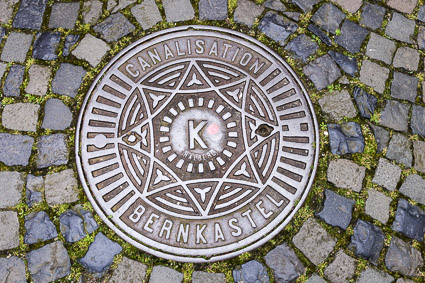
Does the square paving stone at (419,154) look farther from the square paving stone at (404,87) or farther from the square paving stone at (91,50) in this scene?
the square paving stone at (91,50)

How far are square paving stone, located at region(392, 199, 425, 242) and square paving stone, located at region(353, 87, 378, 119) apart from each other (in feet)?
2.12

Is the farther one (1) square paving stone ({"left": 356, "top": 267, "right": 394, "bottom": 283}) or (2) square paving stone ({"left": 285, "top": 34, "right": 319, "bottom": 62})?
(2) square paving stone ({"left": 285, "top": 34, "right": 319, "bottom": 62})

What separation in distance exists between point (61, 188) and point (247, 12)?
185 centimetres

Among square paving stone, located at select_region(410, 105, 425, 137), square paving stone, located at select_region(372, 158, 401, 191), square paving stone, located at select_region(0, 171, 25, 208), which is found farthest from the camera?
square paving stone, located at select_region(410, 105, 425, 137)

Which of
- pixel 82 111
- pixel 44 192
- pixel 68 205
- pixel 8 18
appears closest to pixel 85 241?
pixel 68 205

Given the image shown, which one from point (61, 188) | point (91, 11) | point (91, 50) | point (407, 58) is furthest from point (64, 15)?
point (407, 58)

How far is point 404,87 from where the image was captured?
2.84 metres

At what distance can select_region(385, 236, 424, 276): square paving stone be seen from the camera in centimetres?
252

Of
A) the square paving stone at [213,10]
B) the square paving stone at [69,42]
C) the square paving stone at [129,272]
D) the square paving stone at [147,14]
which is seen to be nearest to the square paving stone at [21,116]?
the square paving stone at [69,42]

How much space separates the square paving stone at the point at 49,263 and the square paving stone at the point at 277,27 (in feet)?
6.84

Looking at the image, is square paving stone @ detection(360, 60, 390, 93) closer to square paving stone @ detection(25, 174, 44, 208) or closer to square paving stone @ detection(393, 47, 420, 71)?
square paving stone @ detection(393, 47, 420, 71)

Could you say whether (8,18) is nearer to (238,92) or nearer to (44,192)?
(44,192)

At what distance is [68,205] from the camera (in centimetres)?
256

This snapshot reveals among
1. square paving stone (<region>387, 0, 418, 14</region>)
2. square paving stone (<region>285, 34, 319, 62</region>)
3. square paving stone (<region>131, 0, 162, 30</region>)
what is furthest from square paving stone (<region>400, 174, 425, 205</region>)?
square paving stone (<region>131, 0, 162, 30</region>)
